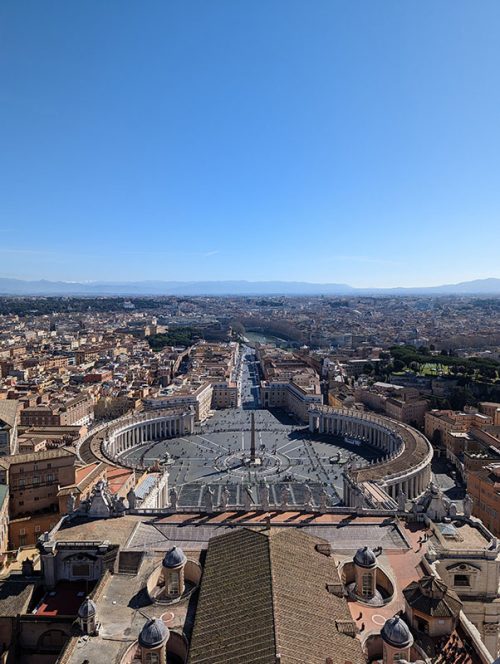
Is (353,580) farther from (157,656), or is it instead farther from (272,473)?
(272,473)

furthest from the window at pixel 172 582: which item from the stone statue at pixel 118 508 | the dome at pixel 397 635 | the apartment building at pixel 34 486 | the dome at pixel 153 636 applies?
the apartment building at pixel 34 486

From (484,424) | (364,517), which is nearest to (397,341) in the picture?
(484,424)

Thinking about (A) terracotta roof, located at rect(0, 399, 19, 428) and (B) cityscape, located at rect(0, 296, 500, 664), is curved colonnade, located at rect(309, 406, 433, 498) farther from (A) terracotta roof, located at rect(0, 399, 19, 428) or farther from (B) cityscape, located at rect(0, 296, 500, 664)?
(A) terracotta roof, located at rect(0, 399, 19, 428)

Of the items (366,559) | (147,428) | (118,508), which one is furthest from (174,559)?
(147,428)

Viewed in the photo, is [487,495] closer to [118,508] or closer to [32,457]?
[118,508]

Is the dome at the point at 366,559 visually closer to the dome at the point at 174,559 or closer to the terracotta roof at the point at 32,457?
the dome at the point at 174,559

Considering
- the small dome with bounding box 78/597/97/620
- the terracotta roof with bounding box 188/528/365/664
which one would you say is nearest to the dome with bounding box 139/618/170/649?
the terracotta roof with bounding box 188/528/365/664
